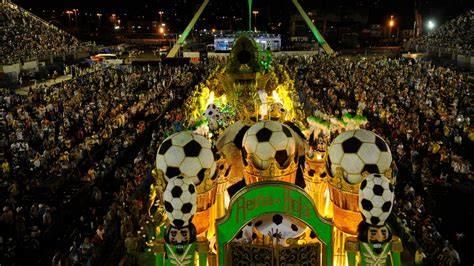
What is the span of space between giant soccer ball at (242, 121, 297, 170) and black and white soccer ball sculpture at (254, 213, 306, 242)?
87 centimetres

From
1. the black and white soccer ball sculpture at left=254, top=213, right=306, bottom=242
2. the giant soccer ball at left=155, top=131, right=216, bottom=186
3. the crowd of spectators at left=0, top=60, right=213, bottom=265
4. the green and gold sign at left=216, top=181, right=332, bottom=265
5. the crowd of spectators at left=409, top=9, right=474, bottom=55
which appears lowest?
the crowd of spectators at left=0, top=60, right=213, bottom=265

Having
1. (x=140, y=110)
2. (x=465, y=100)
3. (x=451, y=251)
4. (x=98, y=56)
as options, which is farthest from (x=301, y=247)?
(x=98, y=56)

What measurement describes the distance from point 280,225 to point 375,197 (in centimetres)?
128

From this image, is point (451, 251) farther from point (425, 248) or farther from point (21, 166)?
point (21, 166)

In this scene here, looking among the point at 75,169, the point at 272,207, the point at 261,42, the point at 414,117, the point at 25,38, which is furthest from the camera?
Answer: the point at 261,42

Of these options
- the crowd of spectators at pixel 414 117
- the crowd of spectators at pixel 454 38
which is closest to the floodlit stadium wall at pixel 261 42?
the crowd of spectators at pixel 454 38

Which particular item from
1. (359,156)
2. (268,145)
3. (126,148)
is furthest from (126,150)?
(359,156)

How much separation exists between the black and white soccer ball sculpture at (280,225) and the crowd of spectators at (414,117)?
216 inches

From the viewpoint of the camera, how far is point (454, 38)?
5075 centimetres

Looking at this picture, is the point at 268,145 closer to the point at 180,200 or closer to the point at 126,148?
the point at 180,200

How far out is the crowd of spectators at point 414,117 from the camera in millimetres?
13107

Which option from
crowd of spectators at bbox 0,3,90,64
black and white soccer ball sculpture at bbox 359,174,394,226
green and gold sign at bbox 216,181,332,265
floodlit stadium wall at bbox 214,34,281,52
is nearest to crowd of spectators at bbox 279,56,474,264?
black and white soccer ball sculpture at bbox 359,174,394,226

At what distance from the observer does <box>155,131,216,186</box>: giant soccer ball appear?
6.26m

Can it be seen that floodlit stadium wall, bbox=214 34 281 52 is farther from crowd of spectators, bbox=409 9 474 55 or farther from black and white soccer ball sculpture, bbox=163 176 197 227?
black and white soccer ball sculpture, bbox=163 176 197 227
